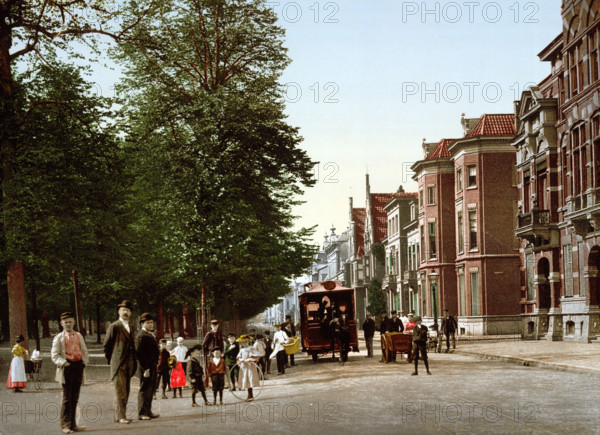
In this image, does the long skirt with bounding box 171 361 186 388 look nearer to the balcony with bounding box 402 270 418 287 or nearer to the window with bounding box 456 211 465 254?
the window with bounding box 456 211 465 254

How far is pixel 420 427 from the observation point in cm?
1266

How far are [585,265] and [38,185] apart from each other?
2470 centimetres

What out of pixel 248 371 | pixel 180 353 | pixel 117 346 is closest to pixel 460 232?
pixel 180 353

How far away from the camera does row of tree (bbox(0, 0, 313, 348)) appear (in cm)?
2520

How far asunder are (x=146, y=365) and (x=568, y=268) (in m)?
29.9

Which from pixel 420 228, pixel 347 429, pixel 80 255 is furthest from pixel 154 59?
pixel 420 228

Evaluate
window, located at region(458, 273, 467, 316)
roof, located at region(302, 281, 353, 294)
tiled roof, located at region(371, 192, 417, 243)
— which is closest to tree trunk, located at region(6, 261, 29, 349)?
roof, located at region(302, 281, 353, 294)

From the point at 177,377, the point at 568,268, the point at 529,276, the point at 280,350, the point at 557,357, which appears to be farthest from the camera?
the point at 529,276

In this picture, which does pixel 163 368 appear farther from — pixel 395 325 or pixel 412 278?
pixel 412 278

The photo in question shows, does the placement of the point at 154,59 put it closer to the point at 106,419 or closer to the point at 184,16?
the point at 184,16

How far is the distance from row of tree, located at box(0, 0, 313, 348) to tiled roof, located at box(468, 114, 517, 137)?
54.4 ft

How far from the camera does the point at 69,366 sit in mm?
13922

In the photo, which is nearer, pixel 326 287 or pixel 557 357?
pixel 557 357

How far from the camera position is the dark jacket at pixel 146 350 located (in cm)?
1502
